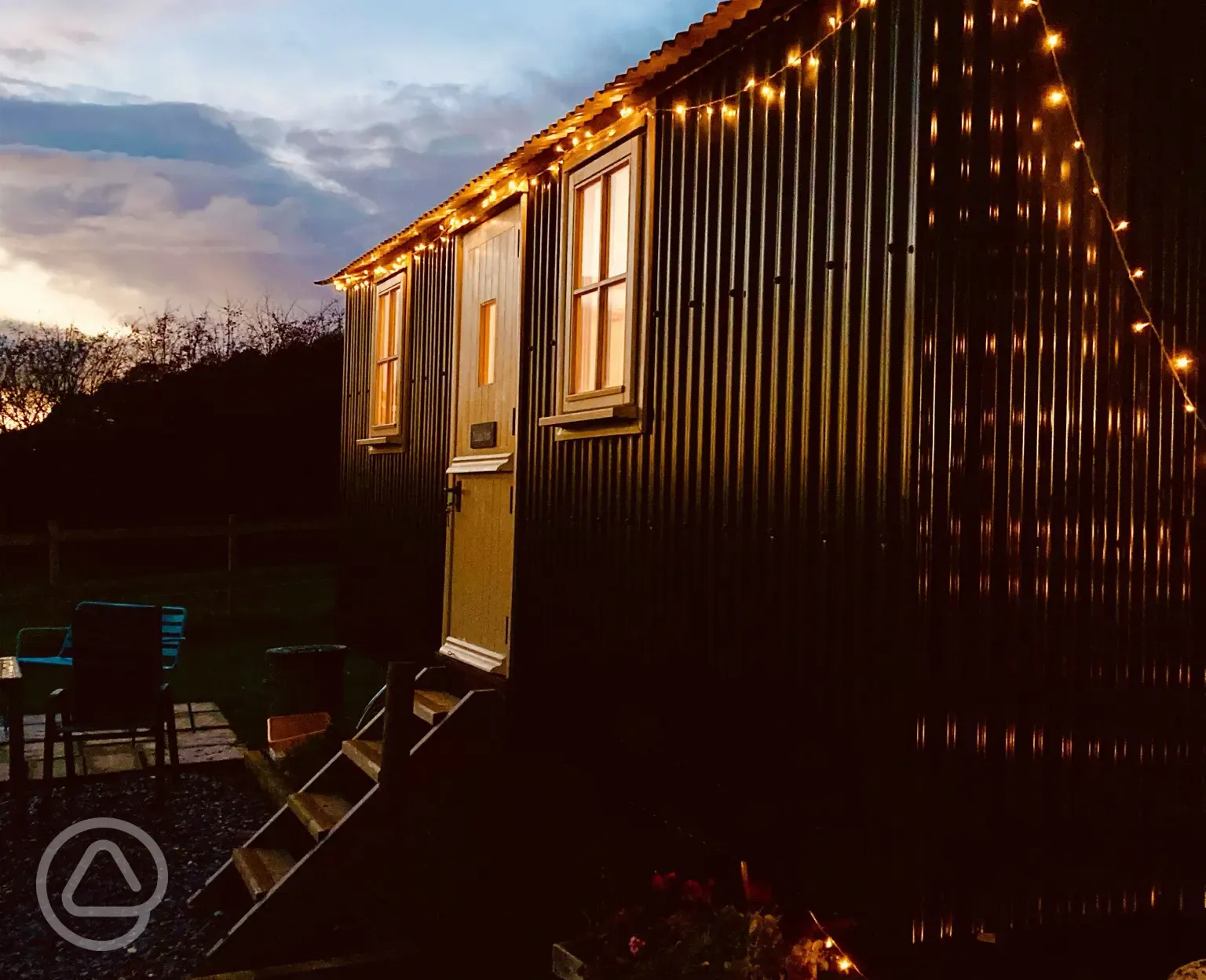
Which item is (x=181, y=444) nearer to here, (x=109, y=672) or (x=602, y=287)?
(x=109, y=672)

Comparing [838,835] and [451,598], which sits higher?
[451,598]

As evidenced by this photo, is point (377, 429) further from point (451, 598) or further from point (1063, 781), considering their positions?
point (1063, 781)

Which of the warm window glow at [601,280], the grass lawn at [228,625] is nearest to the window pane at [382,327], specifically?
the grass lawn at [228,625]

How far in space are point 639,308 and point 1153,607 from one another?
8.84 feet

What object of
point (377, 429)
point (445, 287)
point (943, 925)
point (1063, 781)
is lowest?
point (943, 925)

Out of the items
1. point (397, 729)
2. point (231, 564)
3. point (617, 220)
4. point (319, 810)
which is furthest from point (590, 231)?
point (231, 564)

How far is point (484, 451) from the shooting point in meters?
7.50

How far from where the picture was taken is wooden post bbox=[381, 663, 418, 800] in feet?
18.5

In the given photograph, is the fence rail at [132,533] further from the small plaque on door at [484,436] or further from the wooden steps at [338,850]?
the wooden steps at [338,850]

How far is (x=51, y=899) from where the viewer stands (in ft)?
20.2

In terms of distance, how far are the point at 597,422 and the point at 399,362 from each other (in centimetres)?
378

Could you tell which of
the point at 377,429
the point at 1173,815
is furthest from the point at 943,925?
the point at 377,429

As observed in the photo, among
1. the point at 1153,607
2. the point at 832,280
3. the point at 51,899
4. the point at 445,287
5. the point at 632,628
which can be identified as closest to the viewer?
the point at 832,280

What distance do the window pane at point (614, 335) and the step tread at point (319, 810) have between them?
108 inches
